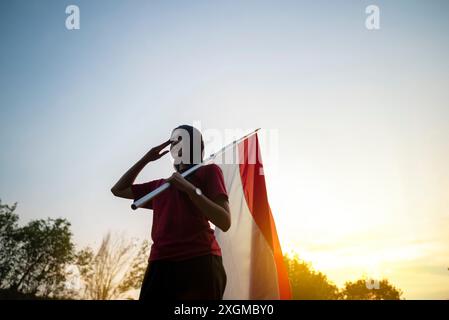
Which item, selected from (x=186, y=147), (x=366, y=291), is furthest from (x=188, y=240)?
(x=366, y=291)

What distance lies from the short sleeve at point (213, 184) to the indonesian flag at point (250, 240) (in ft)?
5.24

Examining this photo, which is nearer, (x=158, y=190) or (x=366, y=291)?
(x=158, y=190)

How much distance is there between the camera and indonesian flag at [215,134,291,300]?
3.75 m

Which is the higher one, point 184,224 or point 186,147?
point 186,147

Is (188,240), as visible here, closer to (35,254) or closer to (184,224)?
(184,224)

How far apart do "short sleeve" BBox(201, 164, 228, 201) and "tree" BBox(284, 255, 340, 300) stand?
128ft

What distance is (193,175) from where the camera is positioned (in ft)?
8.98

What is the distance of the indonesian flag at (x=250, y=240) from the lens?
12.3ft

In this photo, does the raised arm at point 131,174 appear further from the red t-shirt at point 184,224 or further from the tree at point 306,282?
the tree at point 306,282

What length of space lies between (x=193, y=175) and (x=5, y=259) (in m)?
39.6

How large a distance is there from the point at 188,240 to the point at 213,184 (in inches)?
18.1

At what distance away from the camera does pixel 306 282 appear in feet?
→ 136
